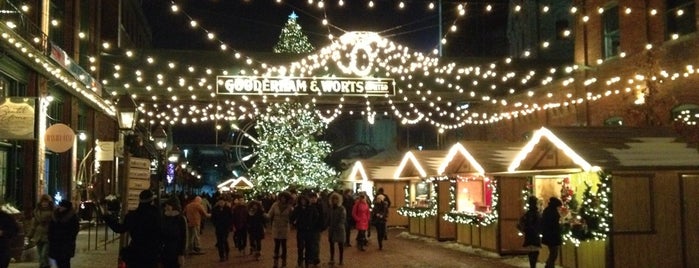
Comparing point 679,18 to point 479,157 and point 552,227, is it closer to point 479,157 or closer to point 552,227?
point 479,157

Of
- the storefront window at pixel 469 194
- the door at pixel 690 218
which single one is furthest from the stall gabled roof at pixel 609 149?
the storefront window at pixel 469 194

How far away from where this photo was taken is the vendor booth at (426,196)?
77.8ft

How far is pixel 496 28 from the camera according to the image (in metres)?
59.3

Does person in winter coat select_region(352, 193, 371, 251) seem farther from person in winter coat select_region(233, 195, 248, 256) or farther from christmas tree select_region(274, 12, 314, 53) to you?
christmas tree select_region(274, 12, 314, 53)

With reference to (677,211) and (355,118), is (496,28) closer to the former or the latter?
(355,118)

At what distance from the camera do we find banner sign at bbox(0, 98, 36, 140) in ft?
53.3

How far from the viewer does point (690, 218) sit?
1463 cm

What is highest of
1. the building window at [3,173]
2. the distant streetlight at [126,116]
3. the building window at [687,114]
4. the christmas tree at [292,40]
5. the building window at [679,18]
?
the christmas tree at [292,40]

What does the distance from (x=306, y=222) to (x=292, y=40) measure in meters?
22.6

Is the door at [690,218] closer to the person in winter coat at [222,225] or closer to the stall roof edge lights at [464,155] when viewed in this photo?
the stall roof edge lights at [464,155]

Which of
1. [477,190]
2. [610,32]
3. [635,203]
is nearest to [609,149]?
[635,203]

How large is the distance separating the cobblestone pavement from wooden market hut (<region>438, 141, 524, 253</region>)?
1.36ft

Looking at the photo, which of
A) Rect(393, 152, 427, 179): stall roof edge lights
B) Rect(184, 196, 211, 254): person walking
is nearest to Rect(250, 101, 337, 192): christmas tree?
Rect(393, 152, 427, 179): stall roof edge lights

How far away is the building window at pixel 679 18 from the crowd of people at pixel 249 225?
893 centimetres
